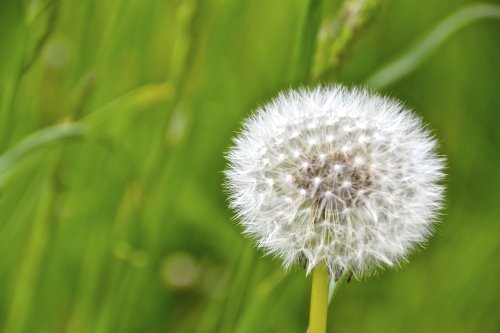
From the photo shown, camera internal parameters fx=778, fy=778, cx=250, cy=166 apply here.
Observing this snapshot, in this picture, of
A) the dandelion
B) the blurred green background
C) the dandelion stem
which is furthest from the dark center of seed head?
the blurred green background

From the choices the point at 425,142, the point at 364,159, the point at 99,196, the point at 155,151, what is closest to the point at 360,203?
the point at 364,159

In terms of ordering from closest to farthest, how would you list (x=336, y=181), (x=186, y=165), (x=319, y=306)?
1. (x=319, y=306)
2. (x=336, y=181)
3. (x=186, y=165)

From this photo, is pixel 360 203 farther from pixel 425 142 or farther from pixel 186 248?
pixel 186 248

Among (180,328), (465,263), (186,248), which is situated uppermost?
(465,263)

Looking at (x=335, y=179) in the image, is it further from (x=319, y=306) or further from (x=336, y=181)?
(x=319, y=306)

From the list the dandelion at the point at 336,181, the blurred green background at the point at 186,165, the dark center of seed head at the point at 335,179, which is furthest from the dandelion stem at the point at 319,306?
the blurred green background at the point at 186,165

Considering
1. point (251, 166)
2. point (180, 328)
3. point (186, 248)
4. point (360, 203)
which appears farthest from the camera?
point (186, 248)

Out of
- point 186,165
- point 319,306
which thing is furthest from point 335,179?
point 186,165
